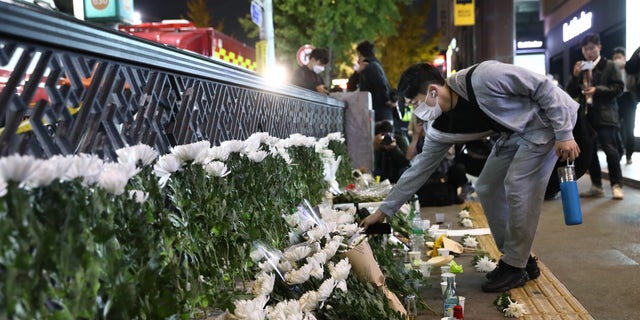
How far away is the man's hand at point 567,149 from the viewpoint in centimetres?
467

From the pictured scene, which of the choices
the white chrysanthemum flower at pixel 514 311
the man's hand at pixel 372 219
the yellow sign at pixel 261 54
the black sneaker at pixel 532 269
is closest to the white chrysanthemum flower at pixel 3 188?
the man's hand at pixel 372 219

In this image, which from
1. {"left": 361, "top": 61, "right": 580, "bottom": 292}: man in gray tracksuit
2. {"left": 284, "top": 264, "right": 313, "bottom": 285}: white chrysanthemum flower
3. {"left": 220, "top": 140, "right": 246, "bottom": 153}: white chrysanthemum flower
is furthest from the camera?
{"left": 361, "top": 61, "right": 580, "bottom": 292}: man in gray tracksuit

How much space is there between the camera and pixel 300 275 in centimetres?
273

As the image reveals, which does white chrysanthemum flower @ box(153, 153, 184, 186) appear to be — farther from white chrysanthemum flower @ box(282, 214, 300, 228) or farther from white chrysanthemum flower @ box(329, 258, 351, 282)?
white chrysanthemum flower @ box(282, 214, 300, 228)

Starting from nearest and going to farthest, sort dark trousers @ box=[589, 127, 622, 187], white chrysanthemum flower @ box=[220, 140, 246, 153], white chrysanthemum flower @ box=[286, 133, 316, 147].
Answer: white chrysanthemum flower @ box=[220, 140, 246, 153] → white chrysanthemum flower @ box=[286, 133, 316, 147] → dark trousers @ box=[589, 127, 622, 187]

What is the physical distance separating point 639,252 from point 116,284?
5837mm

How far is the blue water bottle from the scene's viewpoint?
482cm

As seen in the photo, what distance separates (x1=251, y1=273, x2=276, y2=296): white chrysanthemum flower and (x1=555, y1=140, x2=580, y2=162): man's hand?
2855 millimetres

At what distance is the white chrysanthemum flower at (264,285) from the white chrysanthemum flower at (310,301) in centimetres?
16

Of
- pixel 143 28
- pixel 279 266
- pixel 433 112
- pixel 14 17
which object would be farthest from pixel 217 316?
pixel 143 28

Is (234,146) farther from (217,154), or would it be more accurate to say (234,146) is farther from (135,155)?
A: (135,155)

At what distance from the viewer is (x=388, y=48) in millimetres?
53375

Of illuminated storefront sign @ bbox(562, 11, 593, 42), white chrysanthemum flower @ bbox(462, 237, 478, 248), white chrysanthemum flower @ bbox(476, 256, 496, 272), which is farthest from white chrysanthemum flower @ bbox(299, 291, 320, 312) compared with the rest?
illuminated storefront sign @ bbox(562, 11, 593, 42)

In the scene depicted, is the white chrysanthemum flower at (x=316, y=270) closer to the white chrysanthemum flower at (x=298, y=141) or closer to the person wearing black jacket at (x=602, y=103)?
the white chrysanthemum flower at (x=298, y=141)
